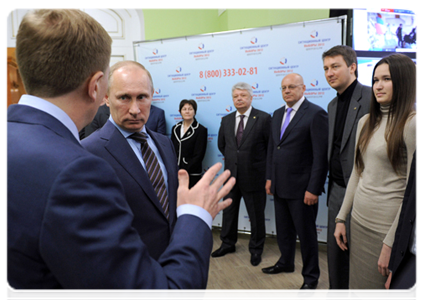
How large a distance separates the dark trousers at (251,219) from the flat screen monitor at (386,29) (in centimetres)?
222

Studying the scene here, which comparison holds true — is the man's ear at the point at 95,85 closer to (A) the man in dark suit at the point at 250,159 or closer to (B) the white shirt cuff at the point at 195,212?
(B) the white shirt cuff at the point at 195,212

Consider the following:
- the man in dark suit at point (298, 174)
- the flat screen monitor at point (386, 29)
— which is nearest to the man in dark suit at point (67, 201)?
the man in dark suit at point (298, 174)

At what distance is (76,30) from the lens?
0.67 metres

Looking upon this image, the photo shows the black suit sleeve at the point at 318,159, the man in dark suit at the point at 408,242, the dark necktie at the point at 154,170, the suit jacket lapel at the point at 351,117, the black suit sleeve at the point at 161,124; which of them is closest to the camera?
the man in dark suit at the point at 408,242

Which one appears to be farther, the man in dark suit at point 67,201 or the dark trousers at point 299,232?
the dark trousers at point 299,232

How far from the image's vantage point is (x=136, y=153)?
4.26 ft

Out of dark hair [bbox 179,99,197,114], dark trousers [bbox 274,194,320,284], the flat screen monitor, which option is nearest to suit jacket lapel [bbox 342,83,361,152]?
dark trousers [bbox 274,194,320,284]

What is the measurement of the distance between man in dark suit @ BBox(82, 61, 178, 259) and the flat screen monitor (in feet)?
11.0

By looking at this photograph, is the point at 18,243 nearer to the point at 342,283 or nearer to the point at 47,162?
the point at 47,162

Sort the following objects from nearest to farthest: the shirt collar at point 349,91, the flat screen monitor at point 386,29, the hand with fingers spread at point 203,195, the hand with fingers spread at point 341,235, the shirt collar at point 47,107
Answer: the shirt collar at point 47,107
the hand with fingers spread at point 203,195
the hand with fingers spread at point 341,235
the shirt collar at point 349,91
the flat screen monitor at point 386,29

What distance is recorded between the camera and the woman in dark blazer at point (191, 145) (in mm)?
3930

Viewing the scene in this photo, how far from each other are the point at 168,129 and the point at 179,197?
145 inches

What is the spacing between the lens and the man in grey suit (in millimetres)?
2141

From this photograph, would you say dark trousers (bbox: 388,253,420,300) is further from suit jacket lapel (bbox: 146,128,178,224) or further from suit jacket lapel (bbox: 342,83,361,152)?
suit jacket lapel (bbox: 342,83,361,152)
